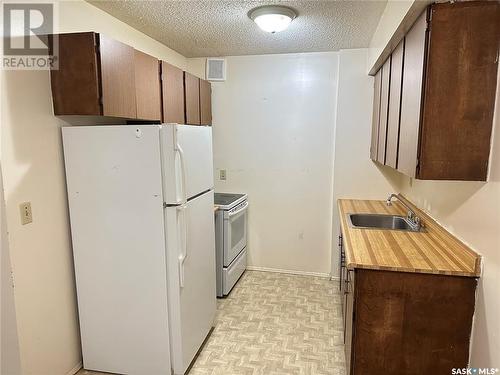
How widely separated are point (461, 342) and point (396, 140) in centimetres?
117

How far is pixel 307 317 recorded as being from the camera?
2.98 meters

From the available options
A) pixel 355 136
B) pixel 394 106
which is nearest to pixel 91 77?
pixel 394 106

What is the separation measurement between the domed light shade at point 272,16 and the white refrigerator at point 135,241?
964 millimetres

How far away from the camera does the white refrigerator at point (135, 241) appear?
6.54ft

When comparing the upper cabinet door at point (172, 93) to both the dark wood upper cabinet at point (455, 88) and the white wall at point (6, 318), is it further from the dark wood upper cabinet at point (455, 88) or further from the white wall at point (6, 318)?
the dark wood upper cabinet at point (455, 88)

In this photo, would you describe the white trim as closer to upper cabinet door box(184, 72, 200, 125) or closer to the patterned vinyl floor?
the patterned vinyl floor

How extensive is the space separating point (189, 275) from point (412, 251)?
1.41 metres

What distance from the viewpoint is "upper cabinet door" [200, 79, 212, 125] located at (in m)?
3.43

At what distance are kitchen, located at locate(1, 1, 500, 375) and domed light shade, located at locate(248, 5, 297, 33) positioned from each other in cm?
7

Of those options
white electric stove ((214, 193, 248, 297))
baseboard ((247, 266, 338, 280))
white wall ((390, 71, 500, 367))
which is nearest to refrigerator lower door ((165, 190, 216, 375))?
white electric stove ((214, 193, 248, 297))

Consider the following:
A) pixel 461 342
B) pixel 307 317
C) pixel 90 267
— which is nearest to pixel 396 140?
pixel 461 342

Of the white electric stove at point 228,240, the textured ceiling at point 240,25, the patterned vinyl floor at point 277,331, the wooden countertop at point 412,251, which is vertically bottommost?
the patterned vinyl floor at point 277,331

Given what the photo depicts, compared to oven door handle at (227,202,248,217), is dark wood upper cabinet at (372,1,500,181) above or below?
above

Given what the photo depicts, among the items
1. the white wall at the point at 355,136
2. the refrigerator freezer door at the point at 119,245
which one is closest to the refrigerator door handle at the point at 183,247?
the refrigerator freezer door at the point at 119,245
